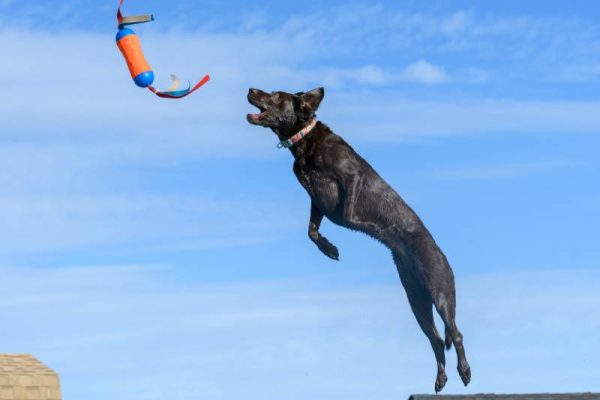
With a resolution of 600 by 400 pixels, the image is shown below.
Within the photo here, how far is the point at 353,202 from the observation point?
31.5 m

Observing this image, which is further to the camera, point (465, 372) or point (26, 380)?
point (26, 380)

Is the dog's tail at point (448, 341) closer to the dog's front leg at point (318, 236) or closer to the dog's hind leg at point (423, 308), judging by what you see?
the dog's hind leg at point (423, 308)

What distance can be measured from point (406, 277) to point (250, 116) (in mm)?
3781

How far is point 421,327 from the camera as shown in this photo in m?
32.5

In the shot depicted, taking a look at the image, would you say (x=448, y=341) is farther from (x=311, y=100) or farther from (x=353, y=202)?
(x=311, y=100)

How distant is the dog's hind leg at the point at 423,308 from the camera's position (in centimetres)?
3225

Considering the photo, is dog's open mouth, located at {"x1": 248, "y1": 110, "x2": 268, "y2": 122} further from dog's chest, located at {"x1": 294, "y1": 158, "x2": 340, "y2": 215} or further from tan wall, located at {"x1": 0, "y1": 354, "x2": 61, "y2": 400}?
tan wall, located at {"x1": 0, "y1": 354, "x2": 61, "y2": 400}

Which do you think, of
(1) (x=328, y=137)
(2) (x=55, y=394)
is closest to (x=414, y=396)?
(1) (x=328, y=137)

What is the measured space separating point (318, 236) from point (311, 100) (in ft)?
7.29

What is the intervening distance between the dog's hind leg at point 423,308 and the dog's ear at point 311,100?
281 cm

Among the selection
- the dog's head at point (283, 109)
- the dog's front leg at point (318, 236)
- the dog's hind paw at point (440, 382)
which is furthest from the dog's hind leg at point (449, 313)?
the dog's head at point (283, 109)

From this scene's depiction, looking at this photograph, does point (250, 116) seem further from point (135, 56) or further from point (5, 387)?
point (5, 387)

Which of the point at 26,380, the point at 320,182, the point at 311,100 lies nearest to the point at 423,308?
the point at 320,182

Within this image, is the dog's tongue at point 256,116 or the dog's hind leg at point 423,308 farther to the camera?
the dog's hind leg at point 423,308
